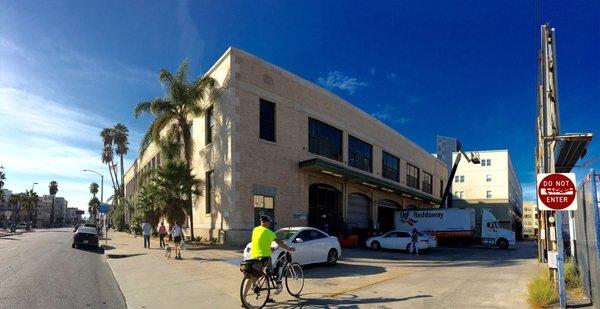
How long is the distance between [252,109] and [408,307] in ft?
58.6

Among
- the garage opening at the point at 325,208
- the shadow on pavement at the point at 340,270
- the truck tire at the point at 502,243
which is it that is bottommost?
the truck tire at the point at 502,243

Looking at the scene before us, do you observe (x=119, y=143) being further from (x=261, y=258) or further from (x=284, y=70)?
(x=261, y=258)

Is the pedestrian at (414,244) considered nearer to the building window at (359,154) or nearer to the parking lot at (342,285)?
the parking lot at (342,285)

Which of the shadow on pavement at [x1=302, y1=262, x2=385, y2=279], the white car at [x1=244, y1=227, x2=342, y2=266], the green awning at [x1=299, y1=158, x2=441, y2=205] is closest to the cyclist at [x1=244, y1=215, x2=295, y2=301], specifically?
the shadow on pavement at [x1=302, y1=262, x2=385, y2=279]

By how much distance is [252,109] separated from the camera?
993 inches

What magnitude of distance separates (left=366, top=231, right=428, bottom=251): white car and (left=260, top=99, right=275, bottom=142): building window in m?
9.13

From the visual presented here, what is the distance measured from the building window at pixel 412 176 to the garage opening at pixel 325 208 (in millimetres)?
18032

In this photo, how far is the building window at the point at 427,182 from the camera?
54.6 meters

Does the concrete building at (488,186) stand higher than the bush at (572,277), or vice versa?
the concrete building at (488,186)

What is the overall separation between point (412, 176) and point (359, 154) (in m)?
15.7

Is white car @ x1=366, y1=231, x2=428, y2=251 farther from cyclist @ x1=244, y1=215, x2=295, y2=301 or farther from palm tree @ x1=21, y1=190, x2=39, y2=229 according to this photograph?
palm tree @ x1=21, y1=190, x2=39, y2=229

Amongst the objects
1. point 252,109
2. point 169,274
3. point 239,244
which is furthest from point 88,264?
point 252,109

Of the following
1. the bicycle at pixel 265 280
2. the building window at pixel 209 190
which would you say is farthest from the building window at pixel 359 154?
the bicycle at pixel 265 280

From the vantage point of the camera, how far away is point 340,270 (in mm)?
15461
